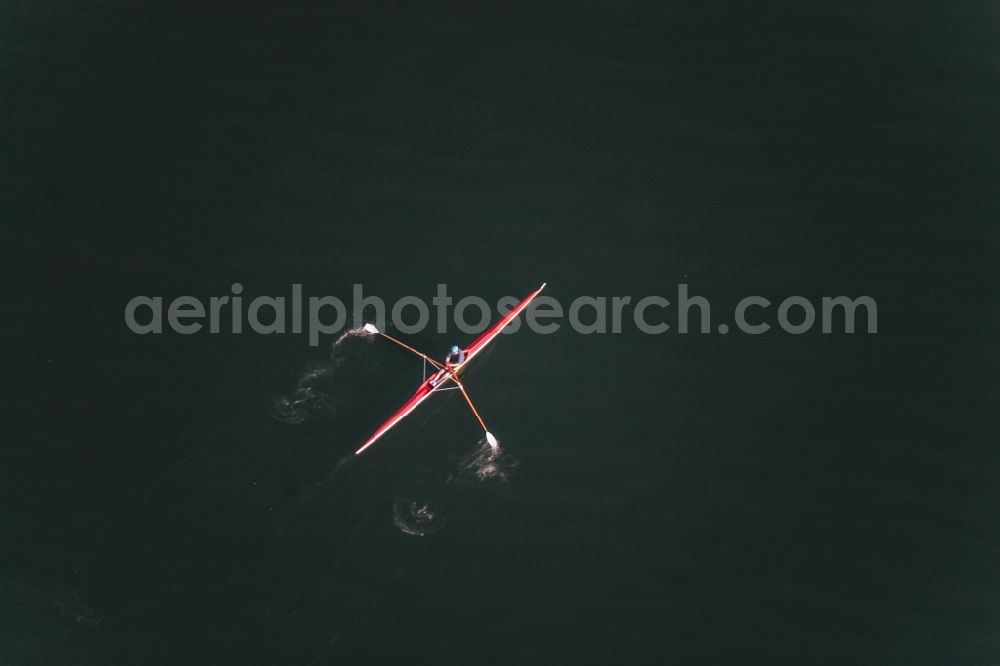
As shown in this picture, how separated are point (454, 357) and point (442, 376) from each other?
1732mm

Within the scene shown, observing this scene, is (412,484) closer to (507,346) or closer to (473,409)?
(473,409)

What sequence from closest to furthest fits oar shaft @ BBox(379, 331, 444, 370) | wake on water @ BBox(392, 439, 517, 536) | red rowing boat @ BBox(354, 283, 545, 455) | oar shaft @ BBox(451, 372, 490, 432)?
wake on water @ BBox(392, 439, 517, 536) < red rowing boat @ BBox(354, 283, 545, 455) < oar shaft @ BBox(451, 372, 490, 432) < oar shaft @ BBox(379, 331, 444, 370)

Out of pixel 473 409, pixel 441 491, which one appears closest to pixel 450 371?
pixel 473 409

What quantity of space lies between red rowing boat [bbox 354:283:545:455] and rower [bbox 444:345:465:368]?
31cm

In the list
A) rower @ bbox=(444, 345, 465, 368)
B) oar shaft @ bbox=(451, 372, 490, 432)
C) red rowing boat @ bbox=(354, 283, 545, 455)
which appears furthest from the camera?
rower @ bbox=(444, 345, 465, 368)

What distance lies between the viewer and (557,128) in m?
88.6

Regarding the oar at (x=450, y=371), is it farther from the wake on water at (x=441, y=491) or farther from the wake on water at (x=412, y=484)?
the wake on water at (x=441, y=491)

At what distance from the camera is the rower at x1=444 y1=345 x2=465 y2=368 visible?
7894 centimetres

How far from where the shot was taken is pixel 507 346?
82000mm

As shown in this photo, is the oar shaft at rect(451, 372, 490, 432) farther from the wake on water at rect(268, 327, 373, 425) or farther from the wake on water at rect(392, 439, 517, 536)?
the wake on water at rect(268, 327, 373, 425)

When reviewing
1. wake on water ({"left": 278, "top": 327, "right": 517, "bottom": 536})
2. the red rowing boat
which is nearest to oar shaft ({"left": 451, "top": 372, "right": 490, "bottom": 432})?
the red rowing boat

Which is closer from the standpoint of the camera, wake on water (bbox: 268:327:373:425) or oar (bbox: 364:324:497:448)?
oar (bbox: 364:324:497:448)

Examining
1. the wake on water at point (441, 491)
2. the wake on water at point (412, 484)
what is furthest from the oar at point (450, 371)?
the wake on water at point (441, 491)

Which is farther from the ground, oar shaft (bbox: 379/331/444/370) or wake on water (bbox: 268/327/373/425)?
oar shaft (bbox: 379/331/444/370)
